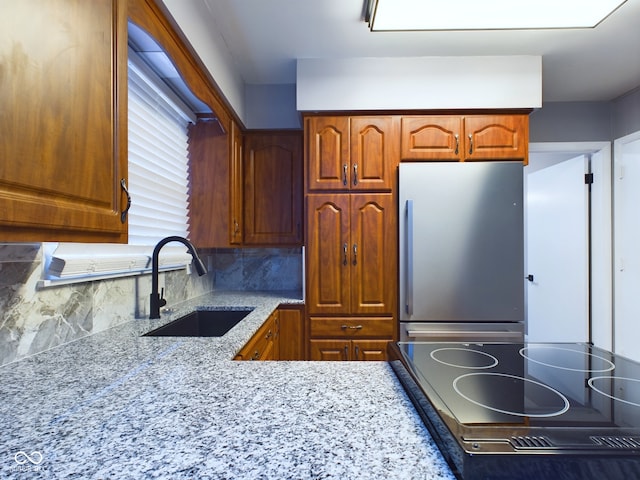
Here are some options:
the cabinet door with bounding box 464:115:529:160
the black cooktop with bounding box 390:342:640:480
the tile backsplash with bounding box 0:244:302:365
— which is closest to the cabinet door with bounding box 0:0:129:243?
the tile backsplash with bounding box 0:244:302:365

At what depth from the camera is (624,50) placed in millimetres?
2137

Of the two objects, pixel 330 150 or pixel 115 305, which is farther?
pixel 330 150

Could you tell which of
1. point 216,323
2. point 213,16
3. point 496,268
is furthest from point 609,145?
point 216,323

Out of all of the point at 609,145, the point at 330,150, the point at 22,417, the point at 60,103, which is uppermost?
the point at 609,145

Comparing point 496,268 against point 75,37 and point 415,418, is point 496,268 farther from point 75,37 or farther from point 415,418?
point 75,37

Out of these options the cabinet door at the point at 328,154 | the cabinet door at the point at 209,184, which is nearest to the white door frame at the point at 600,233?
the cabinet door at the point at 328,154

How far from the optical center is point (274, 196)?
8.66 feet

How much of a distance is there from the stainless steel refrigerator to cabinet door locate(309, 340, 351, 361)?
0.40 meters

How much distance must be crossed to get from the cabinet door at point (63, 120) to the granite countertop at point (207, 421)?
0.36 meters

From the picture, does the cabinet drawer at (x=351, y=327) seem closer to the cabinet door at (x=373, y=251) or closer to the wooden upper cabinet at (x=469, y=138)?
the cabinet door at (x=373, y=251)

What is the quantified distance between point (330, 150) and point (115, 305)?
5.04 ft

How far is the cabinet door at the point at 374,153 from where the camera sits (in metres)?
2.27

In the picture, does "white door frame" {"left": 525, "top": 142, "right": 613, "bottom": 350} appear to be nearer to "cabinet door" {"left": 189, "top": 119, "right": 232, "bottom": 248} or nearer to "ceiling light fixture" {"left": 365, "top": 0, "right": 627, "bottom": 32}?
"ceiling light fixture" {"left": 365, "top": 0, "right": 627, "bottom": 32}

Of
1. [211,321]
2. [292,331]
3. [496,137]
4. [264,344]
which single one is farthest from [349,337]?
[496,137]
